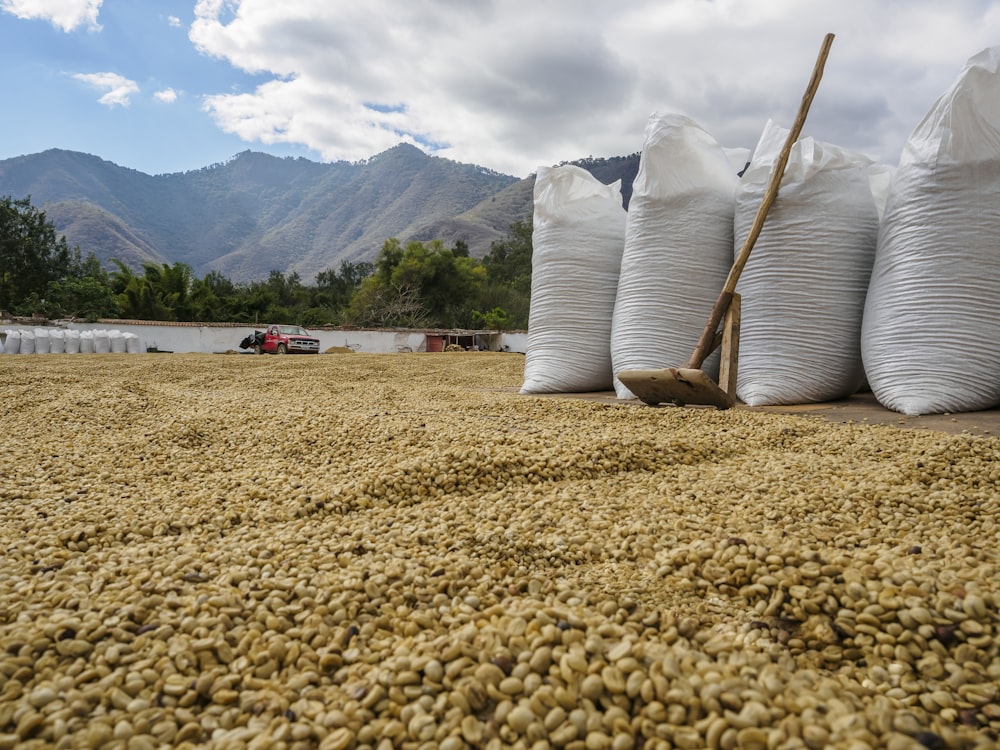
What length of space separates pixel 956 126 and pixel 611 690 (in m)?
2.69

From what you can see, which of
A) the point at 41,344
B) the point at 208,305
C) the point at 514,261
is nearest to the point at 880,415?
the point at 41,344

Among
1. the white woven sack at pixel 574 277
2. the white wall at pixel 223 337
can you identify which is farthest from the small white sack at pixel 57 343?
the white woven sack at pixel 574 277

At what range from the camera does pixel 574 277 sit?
3.70 metres

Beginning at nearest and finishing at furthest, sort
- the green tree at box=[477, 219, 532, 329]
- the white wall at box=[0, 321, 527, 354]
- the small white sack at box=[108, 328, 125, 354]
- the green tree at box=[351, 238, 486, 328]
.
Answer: the small white sack at box=[108, 328, 125, 354], the white wall at box=[0, 321, 527, 354], the green tree at box=[351, 238, 486, 328], the green tree at box=[477, 219, 532, 329]

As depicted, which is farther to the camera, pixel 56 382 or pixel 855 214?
pixel 56 382

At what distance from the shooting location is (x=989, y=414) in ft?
7.91

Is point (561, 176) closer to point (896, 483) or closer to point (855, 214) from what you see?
point (855, 214)

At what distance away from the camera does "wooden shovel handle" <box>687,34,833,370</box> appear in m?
2.80

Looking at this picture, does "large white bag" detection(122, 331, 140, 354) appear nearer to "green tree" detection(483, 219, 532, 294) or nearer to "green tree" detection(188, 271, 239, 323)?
"green tree" detection(188, 271, 239, 323)

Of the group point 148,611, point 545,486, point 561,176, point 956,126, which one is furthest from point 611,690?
point 561,176

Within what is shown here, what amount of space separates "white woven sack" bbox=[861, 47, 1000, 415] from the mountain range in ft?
155

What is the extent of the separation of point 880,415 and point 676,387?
83 cm

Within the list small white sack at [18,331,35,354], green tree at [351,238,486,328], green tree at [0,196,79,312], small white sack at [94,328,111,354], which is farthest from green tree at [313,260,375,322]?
small white sack at [18,331,35,354]

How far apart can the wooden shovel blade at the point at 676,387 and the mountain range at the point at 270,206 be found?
Result: 4676cm
